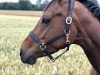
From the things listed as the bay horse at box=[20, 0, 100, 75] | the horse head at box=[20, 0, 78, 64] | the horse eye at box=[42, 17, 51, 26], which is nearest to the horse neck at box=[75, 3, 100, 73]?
the bay horse at box=[20, 0, 100, 75]

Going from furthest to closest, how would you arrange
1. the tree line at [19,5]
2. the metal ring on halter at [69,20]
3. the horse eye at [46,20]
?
the tree line at [19,5] < the horse eye at [46,20] < the metal ring on halter at [69,20]

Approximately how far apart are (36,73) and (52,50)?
3.11m

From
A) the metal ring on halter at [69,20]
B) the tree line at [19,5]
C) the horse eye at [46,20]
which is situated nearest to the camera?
the metal ring on halter at [69,20]

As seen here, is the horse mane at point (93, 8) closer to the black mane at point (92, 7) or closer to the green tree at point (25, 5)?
the black mane at point (92, 7)

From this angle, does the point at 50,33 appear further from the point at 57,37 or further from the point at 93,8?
the point at 93,8

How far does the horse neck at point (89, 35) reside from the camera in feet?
15.5

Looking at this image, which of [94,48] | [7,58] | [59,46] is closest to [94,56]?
[94,48]

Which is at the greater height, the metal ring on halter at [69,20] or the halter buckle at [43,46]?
the metal ring on halter at [69,20]

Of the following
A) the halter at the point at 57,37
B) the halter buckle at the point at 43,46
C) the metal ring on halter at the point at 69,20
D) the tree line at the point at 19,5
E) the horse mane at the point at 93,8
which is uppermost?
the horse mane at the point at 93,8

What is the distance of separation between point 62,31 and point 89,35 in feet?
1.22

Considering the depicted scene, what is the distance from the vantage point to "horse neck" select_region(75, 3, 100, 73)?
15.5 feet

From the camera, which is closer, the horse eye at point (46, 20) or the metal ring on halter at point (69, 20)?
the metal ring on halter at point (69, 20)

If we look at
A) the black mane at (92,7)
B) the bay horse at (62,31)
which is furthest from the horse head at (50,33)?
the black mane at (92,7)

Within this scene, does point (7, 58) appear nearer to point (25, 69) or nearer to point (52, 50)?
point (25, 69)
